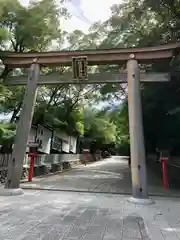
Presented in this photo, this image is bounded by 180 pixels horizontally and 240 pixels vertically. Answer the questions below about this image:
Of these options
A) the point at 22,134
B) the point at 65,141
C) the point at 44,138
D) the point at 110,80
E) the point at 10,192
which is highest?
the point at 110,80

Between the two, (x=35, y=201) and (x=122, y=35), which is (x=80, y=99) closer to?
(x=122, y=35)

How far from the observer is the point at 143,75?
773cm

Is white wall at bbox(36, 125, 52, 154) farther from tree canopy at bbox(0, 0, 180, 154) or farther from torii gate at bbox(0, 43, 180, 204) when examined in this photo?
torii gate at bbox(0, 43, 180, 204)

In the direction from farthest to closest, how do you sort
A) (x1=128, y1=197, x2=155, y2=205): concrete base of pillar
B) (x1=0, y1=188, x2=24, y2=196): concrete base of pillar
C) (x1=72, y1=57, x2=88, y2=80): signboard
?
(x1=72, y1=57, x2=88, y2=80): signboard, (x1=0, y1=188, x2=24, y2=196): concrete base of pillar, (x1=128, y1=197, x2=155, y2=205): concrete base of pillar

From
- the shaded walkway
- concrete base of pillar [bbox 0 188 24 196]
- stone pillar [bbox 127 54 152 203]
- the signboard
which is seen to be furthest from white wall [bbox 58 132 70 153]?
stone pillar [bbox 127 54 152 203]

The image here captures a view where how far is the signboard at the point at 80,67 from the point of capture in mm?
7858

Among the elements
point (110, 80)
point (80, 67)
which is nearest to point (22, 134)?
point (80, 67)

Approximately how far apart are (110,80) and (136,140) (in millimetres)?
2273

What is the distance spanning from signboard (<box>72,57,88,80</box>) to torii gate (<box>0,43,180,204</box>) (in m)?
0.18

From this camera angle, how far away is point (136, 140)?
272 inches

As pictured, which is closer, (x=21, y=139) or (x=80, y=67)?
(x=21, y=139)

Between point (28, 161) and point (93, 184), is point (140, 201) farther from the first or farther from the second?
point (28, 161)

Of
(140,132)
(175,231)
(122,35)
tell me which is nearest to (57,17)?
(122,35)

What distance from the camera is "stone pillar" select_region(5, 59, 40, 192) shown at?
23.8 feet
